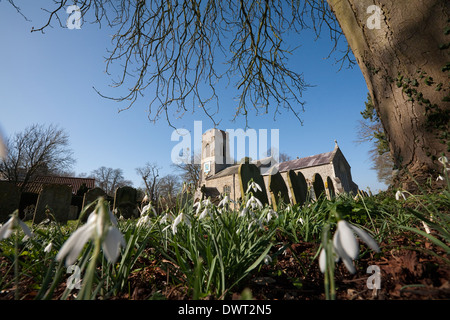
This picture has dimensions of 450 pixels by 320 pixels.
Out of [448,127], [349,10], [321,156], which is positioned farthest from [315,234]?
[321,156]

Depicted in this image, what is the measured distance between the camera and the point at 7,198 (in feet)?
22.7

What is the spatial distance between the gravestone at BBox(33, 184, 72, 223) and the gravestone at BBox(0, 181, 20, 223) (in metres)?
0.88

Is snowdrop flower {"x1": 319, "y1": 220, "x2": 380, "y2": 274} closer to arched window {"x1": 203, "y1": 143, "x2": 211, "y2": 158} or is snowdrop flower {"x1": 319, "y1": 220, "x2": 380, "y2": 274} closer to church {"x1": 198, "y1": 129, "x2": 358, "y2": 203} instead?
church {"x1": 198, "y1": 129, "x2": 358, "y2": 203}

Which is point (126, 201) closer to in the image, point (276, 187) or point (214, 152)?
point (276, 187)

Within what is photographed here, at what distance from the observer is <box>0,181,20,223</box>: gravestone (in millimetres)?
6797

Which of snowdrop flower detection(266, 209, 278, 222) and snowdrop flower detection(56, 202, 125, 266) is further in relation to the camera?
snowdrop flower detection(266, 209, 278, 222)

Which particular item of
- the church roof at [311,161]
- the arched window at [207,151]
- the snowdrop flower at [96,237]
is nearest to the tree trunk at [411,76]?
the snowdrop flower at [96,237]

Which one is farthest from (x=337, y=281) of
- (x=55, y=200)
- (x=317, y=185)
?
(x=55, y=200)

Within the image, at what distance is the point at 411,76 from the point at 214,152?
36754mm

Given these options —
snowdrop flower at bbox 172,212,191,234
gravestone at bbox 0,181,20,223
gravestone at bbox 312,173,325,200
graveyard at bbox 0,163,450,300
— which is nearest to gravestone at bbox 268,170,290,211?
gravestone at bbox 312,173,325,200

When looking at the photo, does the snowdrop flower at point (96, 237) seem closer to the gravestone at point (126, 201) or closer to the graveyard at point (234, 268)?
the graveyard at point (234, 268)

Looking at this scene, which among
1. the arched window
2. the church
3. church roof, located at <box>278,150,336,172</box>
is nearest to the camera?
the church

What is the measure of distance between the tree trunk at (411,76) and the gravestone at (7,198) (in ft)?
32.4

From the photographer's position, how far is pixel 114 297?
1249mm
